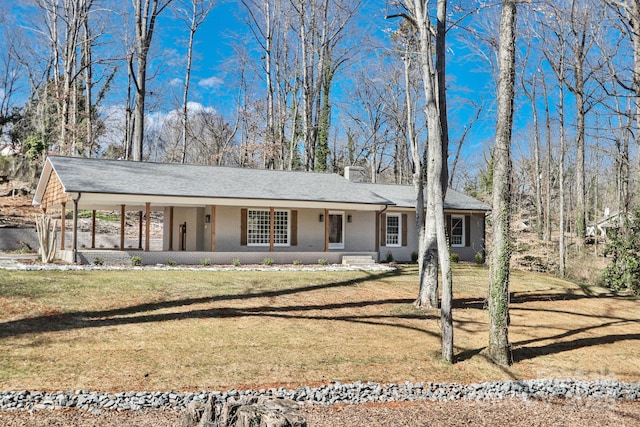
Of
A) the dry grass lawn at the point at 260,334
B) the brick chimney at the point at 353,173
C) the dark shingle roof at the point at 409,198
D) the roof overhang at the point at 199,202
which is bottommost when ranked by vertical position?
the dry grass lawn at the point at 260,334

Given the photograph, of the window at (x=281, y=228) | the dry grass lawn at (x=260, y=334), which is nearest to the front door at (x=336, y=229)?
the window at (x=281, y=228)

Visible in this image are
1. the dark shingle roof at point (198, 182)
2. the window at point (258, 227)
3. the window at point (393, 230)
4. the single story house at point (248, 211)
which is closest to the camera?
the dark shingle roof at point (198, 182)

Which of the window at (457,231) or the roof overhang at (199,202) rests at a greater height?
the roof overhang at (199,202)

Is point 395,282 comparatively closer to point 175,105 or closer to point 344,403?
point 344,403

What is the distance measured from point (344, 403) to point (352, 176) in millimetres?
19119

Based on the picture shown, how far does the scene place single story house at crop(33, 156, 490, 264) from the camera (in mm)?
17484

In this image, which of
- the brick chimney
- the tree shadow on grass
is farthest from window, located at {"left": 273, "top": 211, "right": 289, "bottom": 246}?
the tree shadow on grass

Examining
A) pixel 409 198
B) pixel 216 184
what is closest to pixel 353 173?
pixel 409 198

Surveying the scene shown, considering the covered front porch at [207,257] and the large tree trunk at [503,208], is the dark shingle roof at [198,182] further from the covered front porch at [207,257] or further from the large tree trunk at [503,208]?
the large tree trunk at [503,208]

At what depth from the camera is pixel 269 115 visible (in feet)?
109

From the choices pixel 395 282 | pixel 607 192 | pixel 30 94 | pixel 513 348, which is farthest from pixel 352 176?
pixel 607 192

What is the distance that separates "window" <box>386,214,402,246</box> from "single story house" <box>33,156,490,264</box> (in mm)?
46

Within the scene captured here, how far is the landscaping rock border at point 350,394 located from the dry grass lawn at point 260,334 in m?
0.29

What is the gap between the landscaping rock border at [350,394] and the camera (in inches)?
228
